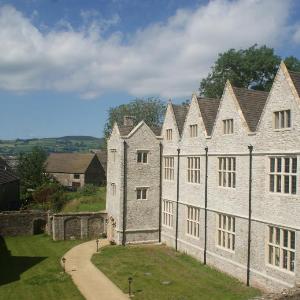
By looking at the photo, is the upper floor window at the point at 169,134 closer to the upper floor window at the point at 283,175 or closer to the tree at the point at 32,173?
the upper floor window at the point at 283,175

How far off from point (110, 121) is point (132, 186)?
1606 inches

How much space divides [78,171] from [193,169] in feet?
164

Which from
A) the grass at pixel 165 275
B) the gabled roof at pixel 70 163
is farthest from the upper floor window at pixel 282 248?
the gabled roof at pixel 70 163

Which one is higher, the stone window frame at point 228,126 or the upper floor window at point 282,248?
the stone window frame at point 228,126

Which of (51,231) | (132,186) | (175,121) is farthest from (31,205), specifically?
(175,121)

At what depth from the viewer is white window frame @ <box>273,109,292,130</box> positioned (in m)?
21.5

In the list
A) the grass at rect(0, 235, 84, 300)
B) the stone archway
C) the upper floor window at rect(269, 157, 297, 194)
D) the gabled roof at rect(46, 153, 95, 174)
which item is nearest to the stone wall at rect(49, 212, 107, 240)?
the stone archway

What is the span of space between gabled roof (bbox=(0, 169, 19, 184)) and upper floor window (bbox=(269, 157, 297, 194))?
35719mm

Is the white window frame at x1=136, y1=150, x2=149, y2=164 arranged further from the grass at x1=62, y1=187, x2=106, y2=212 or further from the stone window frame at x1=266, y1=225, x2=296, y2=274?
the stone window frame at x1=266, y1=225, x2=296, y2=274

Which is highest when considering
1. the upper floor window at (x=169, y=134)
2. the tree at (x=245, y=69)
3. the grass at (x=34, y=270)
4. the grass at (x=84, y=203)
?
the tree at (x=245, y=69)

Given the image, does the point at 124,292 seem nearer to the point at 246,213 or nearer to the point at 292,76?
the point at 246,213

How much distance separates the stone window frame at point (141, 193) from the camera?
35812 millimetres

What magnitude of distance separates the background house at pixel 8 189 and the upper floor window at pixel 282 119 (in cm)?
3584

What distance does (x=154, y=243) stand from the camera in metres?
35.9
